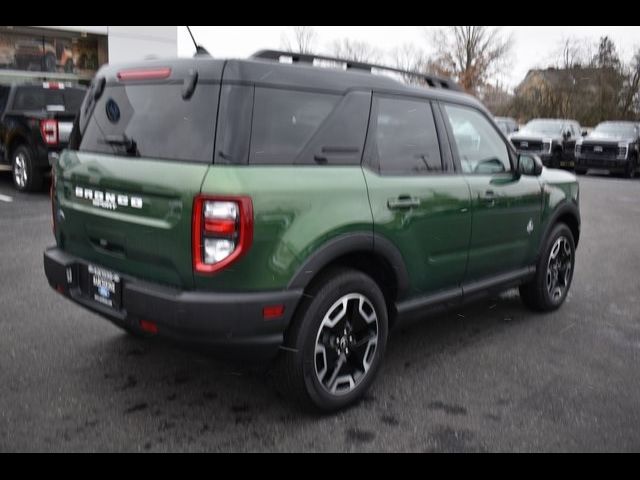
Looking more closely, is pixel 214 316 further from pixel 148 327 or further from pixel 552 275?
pixel 552 275

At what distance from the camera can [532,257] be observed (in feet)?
15.8

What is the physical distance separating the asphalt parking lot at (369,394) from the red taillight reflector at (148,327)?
0.25 metres

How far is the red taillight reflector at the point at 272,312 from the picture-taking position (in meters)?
2.87

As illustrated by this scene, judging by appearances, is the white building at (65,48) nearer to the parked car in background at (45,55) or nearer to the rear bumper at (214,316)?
the parked car in background at (45,55)

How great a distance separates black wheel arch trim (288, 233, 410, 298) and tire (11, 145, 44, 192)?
866 centimetres

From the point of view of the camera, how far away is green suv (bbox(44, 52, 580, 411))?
2.82m

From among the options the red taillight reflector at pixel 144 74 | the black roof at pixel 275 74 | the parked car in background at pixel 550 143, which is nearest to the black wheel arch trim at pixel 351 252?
the black roof at pixel 275 74

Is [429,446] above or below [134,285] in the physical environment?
below

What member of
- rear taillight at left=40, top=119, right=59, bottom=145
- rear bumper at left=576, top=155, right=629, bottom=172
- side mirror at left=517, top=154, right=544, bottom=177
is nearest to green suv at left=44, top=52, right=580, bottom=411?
side mirror at left=517, top=154, right=544, bottom=177

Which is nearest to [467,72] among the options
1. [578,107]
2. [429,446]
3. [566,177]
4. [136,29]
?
[578,107]

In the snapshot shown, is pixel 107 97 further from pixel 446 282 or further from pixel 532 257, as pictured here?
pixel 532 257

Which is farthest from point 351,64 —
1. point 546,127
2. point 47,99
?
point 546,127

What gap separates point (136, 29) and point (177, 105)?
23419mm

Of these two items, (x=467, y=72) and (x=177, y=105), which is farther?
(x=467, y=72)
